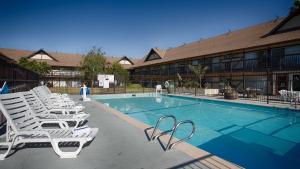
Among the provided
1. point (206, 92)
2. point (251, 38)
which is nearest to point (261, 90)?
point (206, 92)

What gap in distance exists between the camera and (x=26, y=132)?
3.27 meters

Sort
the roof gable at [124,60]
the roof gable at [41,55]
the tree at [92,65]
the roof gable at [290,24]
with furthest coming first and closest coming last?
1. the roof gable at [124,60]
2. the roof gable at [41,55]
3. the tree at [92,65]
4. the roof gable at [290,24]

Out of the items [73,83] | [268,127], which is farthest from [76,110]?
[73,83]

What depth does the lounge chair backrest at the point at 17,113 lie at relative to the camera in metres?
3.28

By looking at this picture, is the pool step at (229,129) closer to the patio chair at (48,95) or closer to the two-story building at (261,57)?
the patio chair at (48,95)

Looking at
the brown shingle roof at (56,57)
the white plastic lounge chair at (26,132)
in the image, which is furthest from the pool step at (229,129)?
the brown shingle roof at (56,57)

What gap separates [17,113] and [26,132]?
0.60 metres

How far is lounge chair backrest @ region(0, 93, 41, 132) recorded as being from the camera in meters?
3.28

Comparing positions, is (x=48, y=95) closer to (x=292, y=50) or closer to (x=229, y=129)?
(x=229, y=129)

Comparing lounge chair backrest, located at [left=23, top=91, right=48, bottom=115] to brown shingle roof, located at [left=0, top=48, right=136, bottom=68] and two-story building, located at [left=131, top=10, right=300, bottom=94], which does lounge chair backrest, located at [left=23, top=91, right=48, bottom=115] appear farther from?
brown shingle roof, located at [left=0, top=48, right=136, bottom=68]

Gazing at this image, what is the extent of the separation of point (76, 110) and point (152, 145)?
3.24 meters

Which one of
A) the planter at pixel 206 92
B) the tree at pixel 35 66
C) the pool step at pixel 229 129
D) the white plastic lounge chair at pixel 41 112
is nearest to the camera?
the white plastic lounge chair at pixel 41 112

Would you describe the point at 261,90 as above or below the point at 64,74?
below

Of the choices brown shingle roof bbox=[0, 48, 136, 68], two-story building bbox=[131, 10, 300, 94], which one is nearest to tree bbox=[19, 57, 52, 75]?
brown shingle roof bbox=[0, 48, 136, 68]
